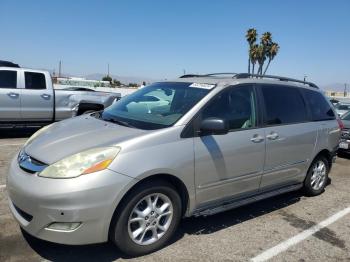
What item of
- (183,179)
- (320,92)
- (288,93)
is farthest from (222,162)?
(320,92)

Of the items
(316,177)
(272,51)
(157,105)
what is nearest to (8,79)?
(157,105)

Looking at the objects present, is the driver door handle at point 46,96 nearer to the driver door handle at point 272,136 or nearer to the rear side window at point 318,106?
the rear side window at point 318,106

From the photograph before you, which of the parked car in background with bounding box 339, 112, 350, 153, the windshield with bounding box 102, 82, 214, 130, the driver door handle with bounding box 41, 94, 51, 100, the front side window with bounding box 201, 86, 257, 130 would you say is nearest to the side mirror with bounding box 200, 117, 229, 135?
the front side window with bounding box 201, 86, 257, 130

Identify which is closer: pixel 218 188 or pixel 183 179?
pixel 183 179

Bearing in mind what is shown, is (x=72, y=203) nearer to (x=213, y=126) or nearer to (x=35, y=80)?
(x=213, y=126)

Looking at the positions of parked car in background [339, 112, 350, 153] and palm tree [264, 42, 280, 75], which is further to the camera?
palm tree [264, 42, 280, 75]

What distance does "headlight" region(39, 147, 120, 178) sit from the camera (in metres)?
3.29

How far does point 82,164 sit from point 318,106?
13.3 feet

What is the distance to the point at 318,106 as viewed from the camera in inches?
236

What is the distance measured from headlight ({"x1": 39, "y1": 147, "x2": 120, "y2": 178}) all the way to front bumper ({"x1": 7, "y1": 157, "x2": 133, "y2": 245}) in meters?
0.05

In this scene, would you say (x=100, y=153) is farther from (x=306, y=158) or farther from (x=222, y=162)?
(x=306, y=158)

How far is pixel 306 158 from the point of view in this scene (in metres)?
5.54

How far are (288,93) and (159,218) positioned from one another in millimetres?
2740

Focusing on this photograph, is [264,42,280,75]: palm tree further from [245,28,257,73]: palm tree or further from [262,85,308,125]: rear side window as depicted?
[262,85,308,125]: rear side window
